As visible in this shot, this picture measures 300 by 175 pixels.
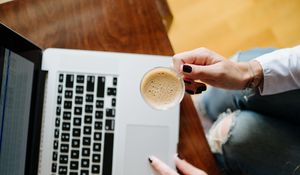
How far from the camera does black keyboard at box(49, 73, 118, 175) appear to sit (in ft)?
2.67

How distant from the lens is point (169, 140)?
836mm

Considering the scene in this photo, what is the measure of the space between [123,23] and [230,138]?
1.34 ft

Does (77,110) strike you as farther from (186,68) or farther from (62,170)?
(186,68)

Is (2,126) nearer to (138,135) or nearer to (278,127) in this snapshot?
(138,135)

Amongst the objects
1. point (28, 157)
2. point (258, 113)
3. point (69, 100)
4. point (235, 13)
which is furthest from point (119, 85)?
point (235, 13)

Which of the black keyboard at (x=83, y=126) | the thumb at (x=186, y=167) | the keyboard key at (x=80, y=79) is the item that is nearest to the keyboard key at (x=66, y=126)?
the black keyboard at (x=83, y=126)

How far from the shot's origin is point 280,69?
2.76 feet

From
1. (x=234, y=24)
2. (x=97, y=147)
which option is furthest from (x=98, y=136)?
(x=234, y=24)

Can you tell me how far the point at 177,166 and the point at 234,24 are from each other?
81 centimetres

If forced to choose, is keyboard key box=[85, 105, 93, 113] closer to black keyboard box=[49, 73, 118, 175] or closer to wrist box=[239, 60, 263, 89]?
black keyboard box=[49, 73, 118, 175]

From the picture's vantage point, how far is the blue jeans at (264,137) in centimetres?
90

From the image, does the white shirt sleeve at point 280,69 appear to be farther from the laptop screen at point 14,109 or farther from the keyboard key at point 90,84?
the laptop screen at point 14,109

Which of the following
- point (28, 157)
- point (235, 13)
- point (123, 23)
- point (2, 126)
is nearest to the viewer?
point (2, 126)

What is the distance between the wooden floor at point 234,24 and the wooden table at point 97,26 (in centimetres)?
55
